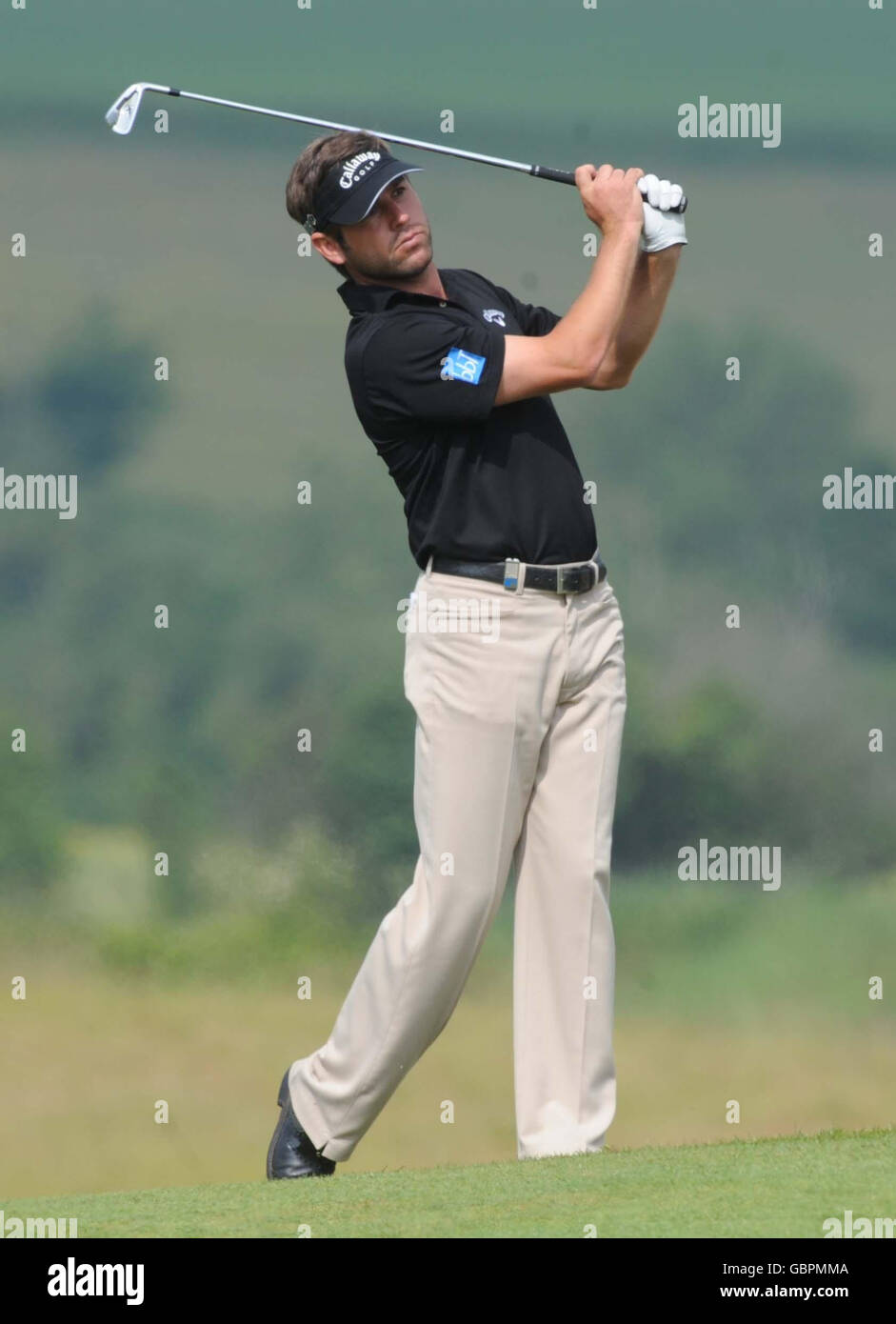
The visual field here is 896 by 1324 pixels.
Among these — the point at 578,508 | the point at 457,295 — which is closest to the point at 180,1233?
the point at 578,508

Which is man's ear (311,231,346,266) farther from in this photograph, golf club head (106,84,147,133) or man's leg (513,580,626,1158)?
man's leg (513,580,626,1158)

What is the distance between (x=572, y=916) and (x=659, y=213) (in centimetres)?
119

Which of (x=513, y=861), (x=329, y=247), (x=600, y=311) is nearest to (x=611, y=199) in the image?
(x=600, y=311)

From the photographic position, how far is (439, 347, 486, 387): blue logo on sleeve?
320 centimetres

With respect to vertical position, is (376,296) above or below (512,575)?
above

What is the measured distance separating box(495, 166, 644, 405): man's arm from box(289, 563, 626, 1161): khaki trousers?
0.35 m

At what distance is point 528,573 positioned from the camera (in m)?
3.30
